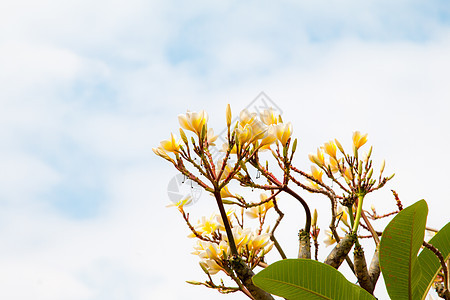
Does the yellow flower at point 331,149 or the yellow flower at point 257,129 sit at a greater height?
the yellow flower at point 331,149

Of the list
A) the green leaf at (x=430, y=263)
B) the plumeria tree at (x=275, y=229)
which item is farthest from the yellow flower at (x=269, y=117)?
the green leaf at (x=430, y=263)

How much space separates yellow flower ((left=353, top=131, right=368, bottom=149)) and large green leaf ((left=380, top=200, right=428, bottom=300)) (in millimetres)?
486

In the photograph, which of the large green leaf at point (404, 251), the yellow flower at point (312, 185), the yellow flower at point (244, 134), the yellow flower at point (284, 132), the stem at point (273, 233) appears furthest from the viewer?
the yellow flower at point (312, 185)

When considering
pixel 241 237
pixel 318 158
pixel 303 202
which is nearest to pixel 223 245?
pixel 241 237

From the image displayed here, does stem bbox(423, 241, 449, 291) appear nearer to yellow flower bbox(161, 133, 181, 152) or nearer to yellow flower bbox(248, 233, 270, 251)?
yellow flower bbox(248, 233, 270, 251)

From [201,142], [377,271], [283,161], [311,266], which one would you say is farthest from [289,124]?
[377,271]

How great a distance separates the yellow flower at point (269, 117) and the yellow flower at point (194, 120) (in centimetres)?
23

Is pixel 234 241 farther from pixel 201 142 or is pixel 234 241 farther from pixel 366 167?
pixel 366 167

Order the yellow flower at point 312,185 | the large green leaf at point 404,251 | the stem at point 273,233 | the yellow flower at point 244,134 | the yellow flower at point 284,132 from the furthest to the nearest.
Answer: the yellow flower at point 312,185
the stem at point 273,233
the yellow flower at point 284,132
the yellow flower at point 244,134
the large green leaf at point 404,251

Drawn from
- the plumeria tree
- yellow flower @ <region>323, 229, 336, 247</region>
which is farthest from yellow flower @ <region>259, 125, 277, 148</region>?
yellow flower @ <region>323, 229, 336, 247</region>

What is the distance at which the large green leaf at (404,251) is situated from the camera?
1.04 meters

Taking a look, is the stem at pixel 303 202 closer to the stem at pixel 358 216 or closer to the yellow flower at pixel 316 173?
the stem at pixel 358 216

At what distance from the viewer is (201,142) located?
3.88ft

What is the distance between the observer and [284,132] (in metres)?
1.27
